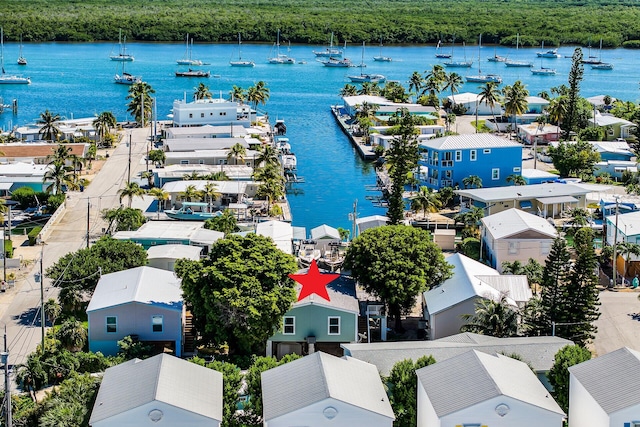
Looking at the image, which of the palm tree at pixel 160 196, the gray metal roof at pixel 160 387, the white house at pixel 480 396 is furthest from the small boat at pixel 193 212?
the white house at pixel 480 396

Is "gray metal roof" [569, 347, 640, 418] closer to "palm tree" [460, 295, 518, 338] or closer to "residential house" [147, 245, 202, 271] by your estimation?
"palm tree" [460, 295, 518, 338]

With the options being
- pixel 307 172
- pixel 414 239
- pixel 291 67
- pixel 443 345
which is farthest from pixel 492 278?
pixel 291 67

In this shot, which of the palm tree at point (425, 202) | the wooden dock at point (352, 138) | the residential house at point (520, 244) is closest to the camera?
the residential house at point (520, 244)

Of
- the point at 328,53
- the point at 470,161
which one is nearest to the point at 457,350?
the point at 470,161

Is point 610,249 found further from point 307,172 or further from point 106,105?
point 106,105

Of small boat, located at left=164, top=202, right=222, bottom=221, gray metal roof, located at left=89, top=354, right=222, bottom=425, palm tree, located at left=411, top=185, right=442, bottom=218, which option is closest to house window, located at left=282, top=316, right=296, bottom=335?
gray metal roof, located at left=89, top=354, right=222, bottom=425

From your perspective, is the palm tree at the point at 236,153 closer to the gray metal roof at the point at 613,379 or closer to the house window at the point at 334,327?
the house window at the point at 334,327
